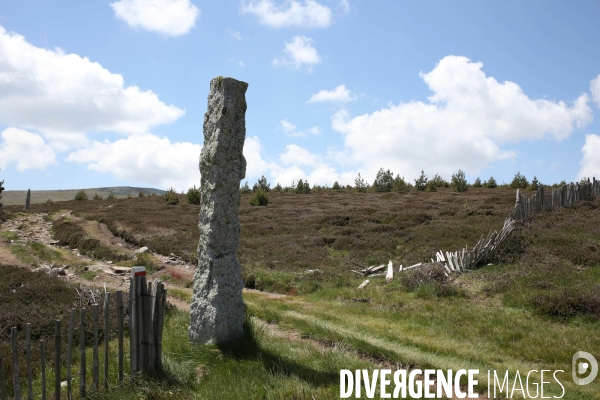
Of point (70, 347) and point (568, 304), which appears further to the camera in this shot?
point (568, 304)

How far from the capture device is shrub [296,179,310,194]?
5788cm

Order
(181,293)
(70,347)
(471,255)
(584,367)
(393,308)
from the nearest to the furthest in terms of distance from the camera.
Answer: (70,347) < (584,367) < (393,308) < (181,293) < (471,255)

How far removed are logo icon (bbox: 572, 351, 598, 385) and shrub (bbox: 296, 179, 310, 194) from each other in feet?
164

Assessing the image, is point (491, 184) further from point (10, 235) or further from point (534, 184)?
point (10, 235)

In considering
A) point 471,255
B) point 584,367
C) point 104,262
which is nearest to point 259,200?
point 104,262

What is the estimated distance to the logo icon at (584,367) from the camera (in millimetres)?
7250

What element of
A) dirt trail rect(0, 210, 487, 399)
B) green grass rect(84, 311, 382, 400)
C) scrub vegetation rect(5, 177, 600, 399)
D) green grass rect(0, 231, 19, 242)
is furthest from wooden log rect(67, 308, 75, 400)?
green grass rect(0, 231, 19, 242)

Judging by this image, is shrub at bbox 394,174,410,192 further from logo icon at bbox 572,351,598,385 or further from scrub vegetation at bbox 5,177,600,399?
logo icon at bbox 572,351,598,385

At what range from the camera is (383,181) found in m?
59.6

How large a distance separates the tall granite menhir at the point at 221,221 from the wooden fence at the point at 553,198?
50.2 ft

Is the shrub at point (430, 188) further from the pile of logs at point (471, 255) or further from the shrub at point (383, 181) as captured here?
the pile of logs at point (471, 255)

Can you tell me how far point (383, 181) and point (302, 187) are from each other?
36.0 feet

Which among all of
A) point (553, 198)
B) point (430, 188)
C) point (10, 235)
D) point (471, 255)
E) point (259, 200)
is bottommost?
point (471, 255)

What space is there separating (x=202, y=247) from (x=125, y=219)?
2666 centimetres
